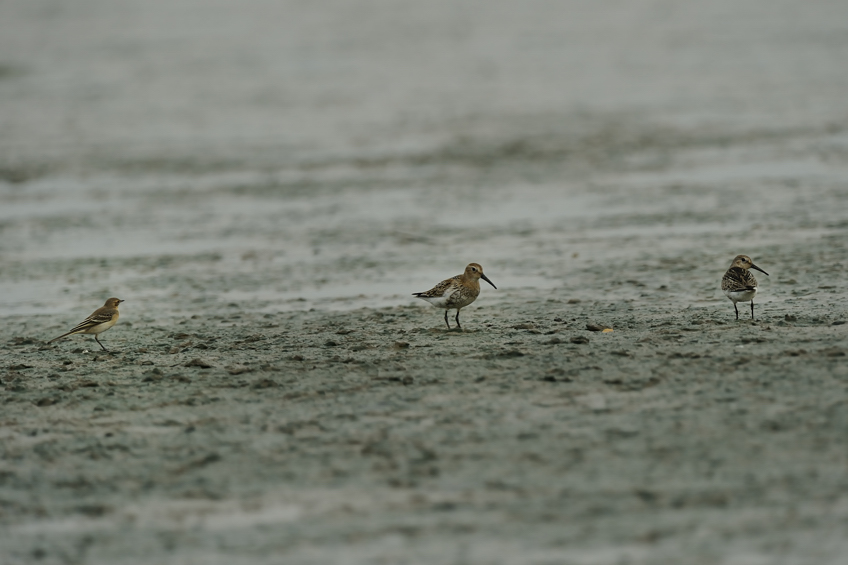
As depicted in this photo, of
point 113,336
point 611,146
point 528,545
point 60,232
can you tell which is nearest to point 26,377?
point 113,336

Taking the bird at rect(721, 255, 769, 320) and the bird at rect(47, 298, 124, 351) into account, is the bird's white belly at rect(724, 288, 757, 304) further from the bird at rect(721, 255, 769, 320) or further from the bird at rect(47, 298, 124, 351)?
the bird at rect(47, 298, 124, 351)

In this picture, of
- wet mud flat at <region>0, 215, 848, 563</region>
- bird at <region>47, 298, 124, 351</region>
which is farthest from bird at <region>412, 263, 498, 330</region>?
bird at <region>47, 298, 124, 351</region>

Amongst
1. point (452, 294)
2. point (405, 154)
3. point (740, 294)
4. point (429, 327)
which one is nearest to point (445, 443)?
point (452, 294)

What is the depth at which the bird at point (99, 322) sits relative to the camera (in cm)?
1051

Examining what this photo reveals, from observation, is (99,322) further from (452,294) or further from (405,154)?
(405,154)

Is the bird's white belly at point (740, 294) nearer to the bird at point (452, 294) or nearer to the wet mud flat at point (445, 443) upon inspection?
the wet mud flat at point (445, 443)

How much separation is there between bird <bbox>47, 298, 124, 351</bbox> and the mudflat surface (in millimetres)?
252

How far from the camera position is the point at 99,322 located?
34.8 feet

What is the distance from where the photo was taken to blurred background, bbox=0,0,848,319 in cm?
1393

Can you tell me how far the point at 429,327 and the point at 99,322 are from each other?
3173 millimetres

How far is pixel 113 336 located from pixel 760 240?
788 cm

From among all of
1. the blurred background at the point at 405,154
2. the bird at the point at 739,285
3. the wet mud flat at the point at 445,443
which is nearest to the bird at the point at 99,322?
the wet mud flat at the point at 445,443

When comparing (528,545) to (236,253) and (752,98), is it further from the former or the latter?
(752,98)

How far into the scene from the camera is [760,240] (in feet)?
45.4
